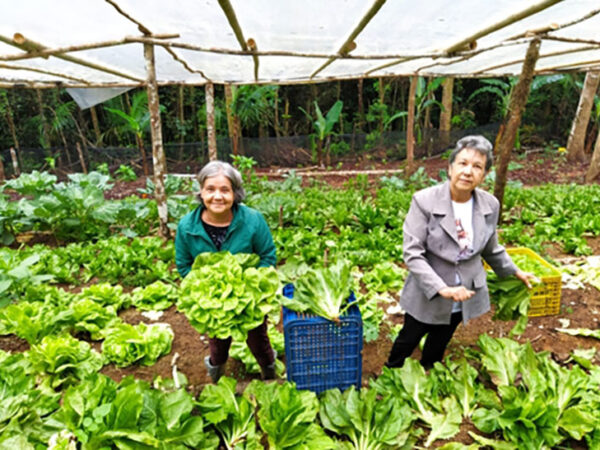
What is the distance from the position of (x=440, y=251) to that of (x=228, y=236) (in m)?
1.30

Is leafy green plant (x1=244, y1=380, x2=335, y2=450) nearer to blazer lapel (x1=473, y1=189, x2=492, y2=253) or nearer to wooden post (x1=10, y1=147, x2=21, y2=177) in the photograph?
blazer lapel (x1=473, y1=189, x2=492, y2=253)

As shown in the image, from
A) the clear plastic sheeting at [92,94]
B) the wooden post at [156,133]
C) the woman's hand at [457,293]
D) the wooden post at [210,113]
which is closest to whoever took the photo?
the woman's hand at [457,293]

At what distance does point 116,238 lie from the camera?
5238mm

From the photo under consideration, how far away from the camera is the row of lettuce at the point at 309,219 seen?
16.4 feet

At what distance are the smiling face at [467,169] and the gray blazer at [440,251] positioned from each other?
12 cm

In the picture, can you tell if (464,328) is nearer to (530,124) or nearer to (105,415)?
(105,415)

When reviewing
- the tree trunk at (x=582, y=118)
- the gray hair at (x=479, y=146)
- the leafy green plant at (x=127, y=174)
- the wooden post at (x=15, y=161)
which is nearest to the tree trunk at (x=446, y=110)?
the tree trunk at (x=582, y=118)

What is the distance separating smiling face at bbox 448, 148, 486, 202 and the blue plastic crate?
977 mm

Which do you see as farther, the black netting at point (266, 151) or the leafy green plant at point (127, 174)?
the black netting at point (266, 151)

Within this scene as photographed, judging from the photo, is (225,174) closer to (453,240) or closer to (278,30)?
(453,240)

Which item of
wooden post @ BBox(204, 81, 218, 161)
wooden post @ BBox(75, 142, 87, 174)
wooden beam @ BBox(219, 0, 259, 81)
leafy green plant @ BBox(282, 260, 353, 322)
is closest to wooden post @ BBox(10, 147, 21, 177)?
wooden post @ BBox(75, 142, 87, 174)

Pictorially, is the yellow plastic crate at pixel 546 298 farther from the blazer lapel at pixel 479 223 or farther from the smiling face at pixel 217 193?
the smiling face at pixel 217 193

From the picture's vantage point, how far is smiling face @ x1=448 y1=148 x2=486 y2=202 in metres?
2.12

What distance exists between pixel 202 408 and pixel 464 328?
2.46 m
